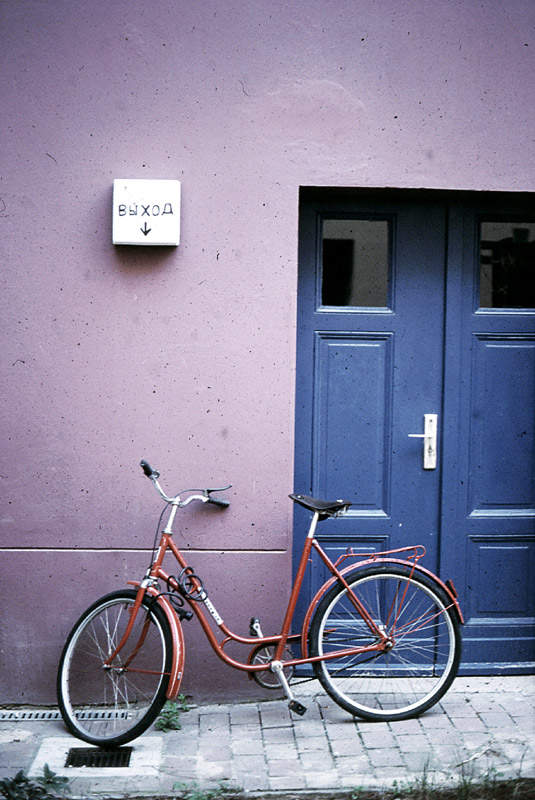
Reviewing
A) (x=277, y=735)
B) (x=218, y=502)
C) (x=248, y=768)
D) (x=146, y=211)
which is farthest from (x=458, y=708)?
(x=146, y=211)

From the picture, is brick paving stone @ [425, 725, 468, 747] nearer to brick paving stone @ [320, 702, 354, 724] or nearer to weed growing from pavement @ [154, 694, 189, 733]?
brick paving stone @ [320, 702, 354, 724]

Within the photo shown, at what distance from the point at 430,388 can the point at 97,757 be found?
8.42 feet

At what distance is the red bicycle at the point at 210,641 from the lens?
3984 millimetres

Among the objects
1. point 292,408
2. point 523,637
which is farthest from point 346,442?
point 523,637

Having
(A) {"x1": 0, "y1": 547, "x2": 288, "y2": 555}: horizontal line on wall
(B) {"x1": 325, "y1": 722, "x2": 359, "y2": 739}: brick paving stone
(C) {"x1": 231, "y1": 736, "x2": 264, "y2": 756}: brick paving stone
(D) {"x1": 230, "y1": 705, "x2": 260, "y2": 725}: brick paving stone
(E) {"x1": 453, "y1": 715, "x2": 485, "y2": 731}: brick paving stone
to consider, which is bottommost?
(C) {"x1": 231, "y1": 736, "x2": 264, "y2": 756}: brick paving stone

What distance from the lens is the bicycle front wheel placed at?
3934mm

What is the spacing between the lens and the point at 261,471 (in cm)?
443

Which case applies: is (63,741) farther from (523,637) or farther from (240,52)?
(240,52)

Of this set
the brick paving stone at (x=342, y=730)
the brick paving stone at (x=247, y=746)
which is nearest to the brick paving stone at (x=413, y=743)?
the brick paving stone at (x=342, y=730)

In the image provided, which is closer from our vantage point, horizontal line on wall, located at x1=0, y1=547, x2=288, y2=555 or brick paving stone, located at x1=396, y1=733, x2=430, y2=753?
brick paving stone, located at x1=396, y1=733, x2=430, y2=753

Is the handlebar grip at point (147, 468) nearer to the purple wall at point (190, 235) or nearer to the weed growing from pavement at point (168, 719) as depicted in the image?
the purple wall at point (190, 235)

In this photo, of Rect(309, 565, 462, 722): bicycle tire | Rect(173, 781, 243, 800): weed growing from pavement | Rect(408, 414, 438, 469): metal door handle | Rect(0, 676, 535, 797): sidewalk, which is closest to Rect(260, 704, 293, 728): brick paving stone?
Rect(0, 676, 535, 797): sidewalk

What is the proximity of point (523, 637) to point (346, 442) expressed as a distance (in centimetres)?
152

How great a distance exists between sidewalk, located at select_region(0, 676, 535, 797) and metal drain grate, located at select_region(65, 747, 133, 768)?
0.12ft
